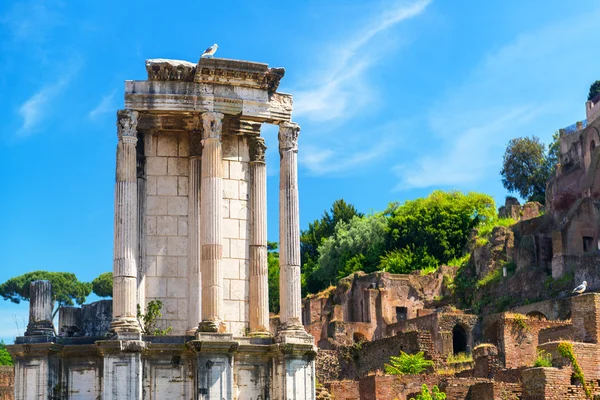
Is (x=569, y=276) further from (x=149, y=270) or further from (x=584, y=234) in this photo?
(x=149, y=270)

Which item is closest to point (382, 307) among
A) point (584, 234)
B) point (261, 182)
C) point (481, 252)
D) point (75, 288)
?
point (481, 252)

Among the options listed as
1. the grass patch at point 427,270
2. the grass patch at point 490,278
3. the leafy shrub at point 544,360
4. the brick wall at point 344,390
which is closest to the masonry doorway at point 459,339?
the grass patch at point 490,278

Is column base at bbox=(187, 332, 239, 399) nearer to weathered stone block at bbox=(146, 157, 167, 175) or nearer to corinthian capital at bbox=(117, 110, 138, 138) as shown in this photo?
weathered stone block at bbox=(146, 157, 167, 175)

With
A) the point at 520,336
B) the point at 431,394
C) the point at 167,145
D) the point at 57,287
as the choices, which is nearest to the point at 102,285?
the point at 57,287

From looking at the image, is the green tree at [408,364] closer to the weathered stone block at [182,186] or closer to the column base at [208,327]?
the weathered stone block at [182,186]

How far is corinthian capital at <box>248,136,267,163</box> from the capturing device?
84.9 feet

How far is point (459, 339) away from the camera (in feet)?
201

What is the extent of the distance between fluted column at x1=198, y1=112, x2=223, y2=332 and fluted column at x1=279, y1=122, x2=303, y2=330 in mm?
1377

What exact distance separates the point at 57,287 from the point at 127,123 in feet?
236

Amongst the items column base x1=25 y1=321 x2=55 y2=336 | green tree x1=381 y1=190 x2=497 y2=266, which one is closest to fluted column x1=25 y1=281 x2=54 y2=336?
column base x1=25 y1=321 x2=55 y2=336

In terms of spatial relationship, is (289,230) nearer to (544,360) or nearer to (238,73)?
(238,73)

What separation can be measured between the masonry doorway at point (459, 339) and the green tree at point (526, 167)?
37266 mm

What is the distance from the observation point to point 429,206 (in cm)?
8544

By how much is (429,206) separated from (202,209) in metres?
62.2
